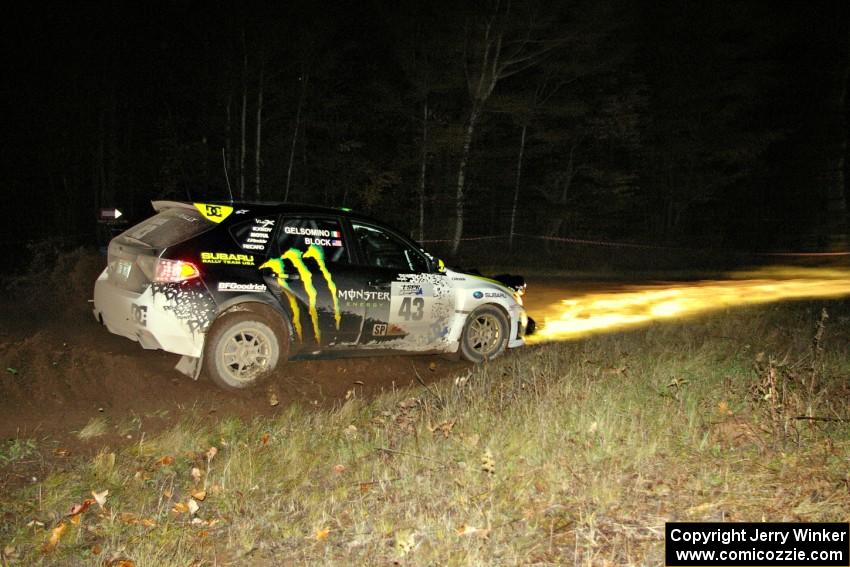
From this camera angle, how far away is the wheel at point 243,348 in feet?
23.2

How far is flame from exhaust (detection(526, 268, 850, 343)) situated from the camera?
38.4 ft

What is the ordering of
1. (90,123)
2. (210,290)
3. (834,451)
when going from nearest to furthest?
(834,451), (210,290), (90,123)

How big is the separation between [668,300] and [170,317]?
1037cm

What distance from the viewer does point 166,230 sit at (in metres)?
7.31

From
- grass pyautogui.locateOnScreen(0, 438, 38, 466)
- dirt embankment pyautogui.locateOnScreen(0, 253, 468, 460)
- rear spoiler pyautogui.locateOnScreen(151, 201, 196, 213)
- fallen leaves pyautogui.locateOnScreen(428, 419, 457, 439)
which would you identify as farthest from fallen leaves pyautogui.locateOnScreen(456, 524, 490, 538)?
rear spoiler pyautogui.locateOnScreen(151, 201, 196, 213)

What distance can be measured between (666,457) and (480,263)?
736 inches

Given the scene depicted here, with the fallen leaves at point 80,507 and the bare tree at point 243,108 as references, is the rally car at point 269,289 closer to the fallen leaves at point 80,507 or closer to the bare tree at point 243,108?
the fallen leaves at point 80,507

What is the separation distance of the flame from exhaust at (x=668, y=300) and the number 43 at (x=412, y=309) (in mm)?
2619

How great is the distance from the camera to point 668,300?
14.6m

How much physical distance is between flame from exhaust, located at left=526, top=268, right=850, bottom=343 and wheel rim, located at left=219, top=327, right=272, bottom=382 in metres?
4.25

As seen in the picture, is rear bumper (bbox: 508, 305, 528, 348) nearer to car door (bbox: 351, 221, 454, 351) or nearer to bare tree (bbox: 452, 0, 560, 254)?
car door (bbox: 351, 221, 454, 351)

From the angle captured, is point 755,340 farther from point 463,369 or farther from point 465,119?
point 465,119

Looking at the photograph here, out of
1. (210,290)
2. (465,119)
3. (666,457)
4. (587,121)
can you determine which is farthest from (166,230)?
(587,121)

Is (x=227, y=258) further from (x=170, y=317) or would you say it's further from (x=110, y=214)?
(x=110, y=214)
